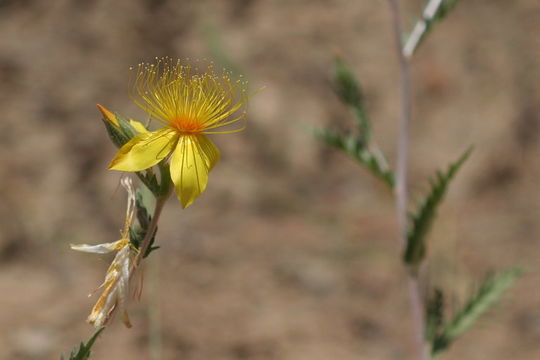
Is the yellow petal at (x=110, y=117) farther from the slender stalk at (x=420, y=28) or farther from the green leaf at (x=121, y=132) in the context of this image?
the slender stalk at (x=420, y=28)

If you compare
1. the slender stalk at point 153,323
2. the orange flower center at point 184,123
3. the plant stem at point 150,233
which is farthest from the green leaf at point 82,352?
the slender stalk at point 153,323

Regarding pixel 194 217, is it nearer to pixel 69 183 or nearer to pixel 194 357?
pixel 69 183

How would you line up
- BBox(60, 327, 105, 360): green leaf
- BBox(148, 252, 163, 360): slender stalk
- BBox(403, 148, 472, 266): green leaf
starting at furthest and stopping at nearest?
BBox(148, 252, 163, 360): slender stalk < BBox(403, 148, 472, 266): green leaf < BBox(60, 327, 105, 360): green leaf

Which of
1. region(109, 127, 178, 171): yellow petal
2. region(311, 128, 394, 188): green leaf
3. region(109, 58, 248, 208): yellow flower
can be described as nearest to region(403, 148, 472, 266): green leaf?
region(311, 128, 394, 188): green leaf

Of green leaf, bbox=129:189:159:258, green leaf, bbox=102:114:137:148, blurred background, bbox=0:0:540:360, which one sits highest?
green leaf, bbox=102:114:137:148

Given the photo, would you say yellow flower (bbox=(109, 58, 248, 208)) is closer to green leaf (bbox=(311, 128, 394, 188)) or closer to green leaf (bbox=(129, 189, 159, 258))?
green leaf (bbox=(129, 189, 159, 258))

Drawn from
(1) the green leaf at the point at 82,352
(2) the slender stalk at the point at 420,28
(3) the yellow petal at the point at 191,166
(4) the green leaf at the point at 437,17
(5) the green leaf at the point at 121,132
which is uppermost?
(5) the green leaf at the point at 121,132
